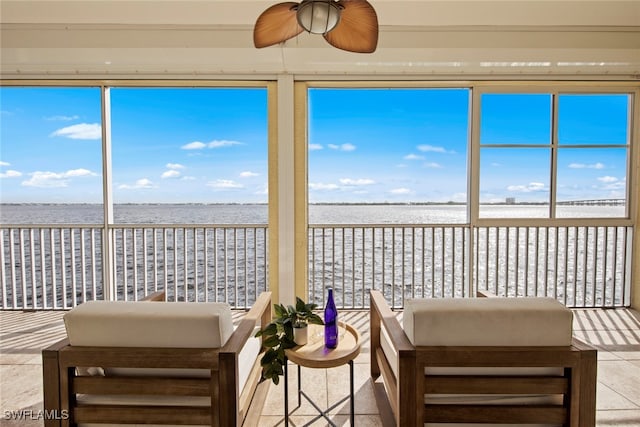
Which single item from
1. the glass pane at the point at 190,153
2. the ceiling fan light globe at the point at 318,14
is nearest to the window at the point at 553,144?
the ceiling fan light globe at the point at 318,14

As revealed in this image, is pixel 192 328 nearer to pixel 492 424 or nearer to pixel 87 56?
pixel 492 424

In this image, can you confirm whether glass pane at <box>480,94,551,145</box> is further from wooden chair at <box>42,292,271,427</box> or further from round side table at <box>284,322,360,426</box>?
wooden chair at <box>42,292,271,427</box>

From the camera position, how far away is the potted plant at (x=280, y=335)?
1.41 meters

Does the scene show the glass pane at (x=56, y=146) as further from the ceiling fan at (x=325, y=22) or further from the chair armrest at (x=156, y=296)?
the ceiling fan at (x=325, y=22)

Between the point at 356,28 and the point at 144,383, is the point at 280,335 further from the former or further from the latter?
the point at 356,28

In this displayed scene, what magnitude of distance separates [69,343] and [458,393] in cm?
157

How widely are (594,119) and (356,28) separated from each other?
10.2 feet

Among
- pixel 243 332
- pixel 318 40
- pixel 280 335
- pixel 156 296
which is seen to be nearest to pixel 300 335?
pixel 280 335

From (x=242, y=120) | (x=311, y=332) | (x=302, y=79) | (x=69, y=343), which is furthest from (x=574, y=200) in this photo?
(x=242, y=120)

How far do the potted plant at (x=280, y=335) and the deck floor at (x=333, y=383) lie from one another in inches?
13.7

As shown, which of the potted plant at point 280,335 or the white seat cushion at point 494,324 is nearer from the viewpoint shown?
the white seat cushion at point 494,324

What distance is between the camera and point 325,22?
1610 millimetres

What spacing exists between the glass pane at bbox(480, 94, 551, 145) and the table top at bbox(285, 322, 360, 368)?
273 cm

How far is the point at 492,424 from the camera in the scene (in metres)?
1.26
